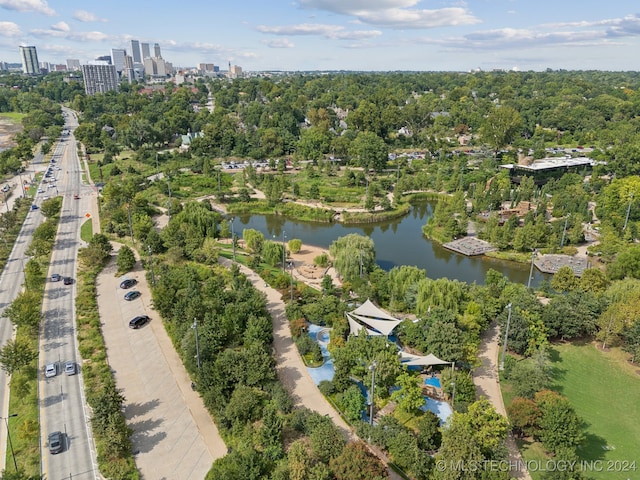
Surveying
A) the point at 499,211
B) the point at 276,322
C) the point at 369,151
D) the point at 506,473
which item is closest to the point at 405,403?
the point at 506,473

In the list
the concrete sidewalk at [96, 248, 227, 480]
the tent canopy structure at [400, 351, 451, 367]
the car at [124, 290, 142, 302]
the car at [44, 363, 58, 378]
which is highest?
the tent canopy structure at [400, 351, 451, 367]

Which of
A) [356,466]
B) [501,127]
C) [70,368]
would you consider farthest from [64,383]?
[501,127]

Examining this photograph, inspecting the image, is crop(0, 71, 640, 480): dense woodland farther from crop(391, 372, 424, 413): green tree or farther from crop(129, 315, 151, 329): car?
crop(129, 315, 151, 329): car

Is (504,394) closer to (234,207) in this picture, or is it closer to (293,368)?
(293,368)

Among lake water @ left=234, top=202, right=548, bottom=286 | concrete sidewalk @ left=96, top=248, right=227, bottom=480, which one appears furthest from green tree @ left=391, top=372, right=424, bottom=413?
lake water @ left=234, top=202, right=548, bottom=286

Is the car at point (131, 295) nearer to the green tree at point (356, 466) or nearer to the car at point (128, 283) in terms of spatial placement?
the car at point (128, 283)

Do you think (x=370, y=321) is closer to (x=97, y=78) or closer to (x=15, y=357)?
(x=15, y=357)

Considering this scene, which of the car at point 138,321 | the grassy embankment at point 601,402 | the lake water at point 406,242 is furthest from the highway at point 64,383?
the grassy embankment at point 601,402
